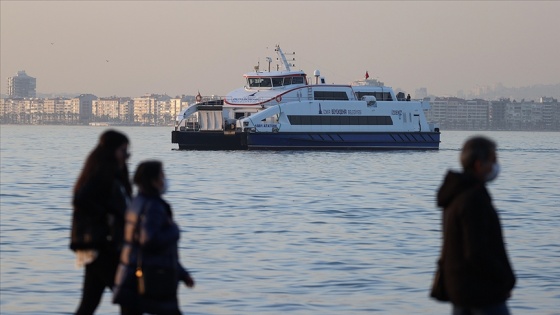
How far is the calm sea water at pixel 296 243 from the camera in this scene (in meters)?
13.7

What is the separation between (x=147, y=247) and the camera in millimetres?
8164

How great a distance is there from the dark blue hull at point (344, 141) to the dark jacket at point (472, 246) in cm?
5396

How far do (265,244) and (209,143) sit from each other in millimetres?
47078

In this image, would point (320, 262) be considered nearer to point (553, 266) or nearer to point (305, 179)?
point (553, 266)

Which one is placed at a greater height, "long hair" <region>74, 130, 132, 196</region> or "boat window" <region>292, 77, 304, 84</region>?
"boat window" <region>292, 77, 304, 84</region>

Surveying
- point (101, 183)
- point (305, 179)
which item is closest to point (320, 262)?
point (101, 183)

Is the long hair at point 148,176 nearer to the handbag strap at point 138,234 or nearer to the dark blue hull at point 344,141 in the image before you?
the handbag strap at point 138,234

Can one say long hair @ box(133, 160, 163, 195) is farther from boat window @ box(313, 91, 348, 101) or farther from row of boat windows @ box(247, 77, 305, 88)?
row of boat windows @ box(247, 77, 305, 88)

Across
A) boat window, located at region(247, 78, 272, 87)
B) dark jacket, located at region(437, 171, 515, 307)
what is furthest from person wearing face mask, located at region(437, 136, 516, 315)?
boat window, located at region(247, 78, 272, 87)

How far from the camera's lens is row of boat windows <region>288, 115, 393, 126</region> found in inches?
2469

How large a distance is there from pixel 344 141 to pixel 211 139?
6900 mm

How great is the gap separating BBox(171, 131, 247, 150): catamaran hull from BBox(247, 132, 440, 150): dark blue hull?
6.29 feet

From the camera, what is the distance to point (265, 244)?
786 inches

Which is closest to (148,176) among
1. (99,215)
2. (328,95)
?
(99,215)
